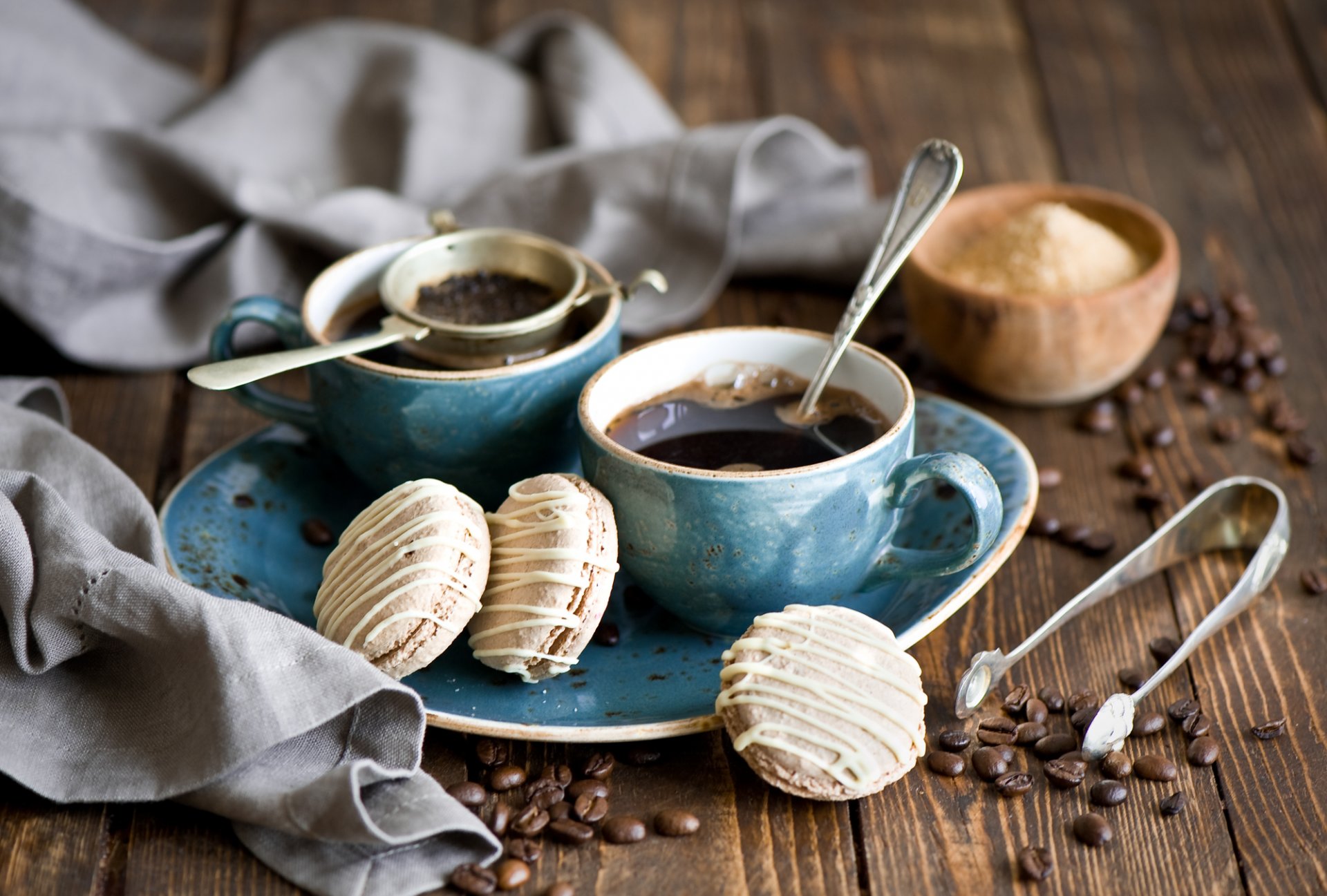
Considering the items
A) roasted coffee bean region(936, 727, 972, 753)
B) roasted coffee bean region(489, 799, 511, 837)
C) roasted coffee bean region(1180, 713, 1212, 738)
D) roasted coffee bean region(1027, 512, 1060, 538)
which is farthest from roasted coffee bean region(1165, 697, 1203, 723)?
roasted coffee bean region(489, 799, 511, 837)

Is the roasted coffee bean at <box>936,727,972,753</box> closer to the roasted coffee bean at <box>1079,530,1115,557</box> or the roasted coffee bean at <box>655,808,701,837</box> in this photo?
the roasted coffee bean at <box>655,808,701,837</box>

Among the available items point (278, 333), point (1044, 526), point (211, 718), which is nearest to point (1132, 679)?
point (1044, 526)

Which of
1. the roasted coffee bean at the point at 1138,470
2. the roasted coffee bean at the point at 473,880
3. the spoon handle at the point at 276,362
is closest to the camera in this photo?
the roasted coffee bean at the point at 473,880

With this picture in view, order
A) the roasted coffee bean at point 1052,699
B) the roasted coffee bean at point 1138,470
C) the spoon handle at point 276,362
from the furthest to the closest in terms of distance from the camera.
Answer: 1. the roasted coffee bean at point 1138,470
2. the spoon handle at point 276,362
3. the roasted coffee bean at point 1052,699

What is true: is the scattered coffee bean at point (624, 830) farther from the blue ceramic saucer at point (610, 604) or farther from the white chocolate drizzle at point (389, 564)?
the white chocolate drizzle at point (389, 564)

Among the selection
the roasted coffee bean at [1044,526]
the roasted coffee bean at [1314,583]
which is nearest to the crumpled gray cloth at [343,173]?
the roasted coffee bean at [1044,526]

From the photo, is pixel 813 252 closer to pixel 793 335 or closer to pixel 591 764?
pixel 793 335

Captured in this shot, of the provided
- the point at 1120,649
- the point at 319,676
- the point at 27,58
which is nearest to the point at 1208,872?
the point at 1120,649
